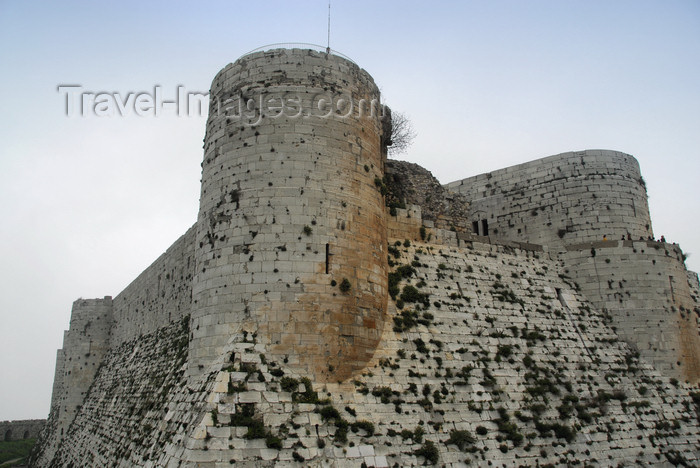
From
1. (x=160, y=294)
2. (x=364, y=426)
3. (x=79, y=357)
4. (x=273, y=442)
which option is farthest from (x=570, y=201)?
(x=79, y=357)

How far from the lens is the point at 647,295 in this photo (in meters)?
18.0

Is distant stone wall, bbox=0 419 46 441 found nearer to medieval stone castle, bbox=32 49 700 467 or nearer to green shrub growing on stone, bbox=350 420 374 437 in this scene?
medieval stone castle, bbox=32 49 700 467

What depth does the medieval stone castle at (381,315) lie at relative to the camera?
1115 cm

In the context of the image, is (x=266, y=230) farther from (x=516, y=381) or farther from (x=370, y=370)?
(x=516, y=381)

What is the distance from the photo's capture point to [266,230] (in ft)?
40.4

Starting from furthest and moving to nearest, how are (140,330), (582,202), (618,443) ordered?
(140,330) → (582,202) → (618,443)

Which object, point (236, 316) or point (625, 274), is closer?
point (236, 316)

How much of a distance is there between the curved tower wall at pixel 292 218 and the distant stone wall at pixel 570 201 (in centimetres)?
907

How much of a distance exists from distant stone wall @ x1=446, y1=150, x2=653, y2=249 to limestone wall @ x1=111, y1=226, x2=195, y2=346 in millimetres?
12693

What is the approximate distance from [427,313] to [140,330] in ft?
54.3

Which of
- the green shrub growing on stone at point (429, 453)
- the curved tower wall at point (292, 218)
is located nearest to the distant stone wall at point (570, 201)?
the curved tower wall at point (292, 218)

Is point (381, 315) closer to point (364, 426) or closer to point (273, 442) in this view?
point (364, 426)

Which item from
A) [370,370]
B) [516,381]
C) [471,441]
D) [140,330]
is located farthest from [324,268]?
[140,330]

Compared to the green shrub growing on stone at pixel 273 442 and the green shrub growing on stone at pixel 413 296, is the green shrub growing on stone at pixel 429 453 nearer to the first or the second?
the green shrub growing on stone at pixel 273 442
